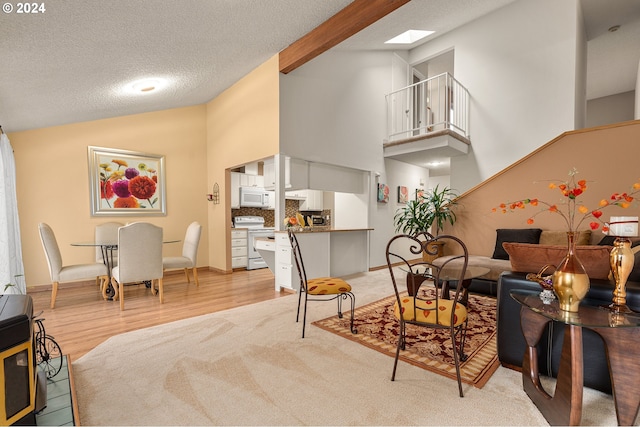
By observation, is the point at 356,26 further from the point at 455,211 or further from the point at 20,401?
the point at 20,401

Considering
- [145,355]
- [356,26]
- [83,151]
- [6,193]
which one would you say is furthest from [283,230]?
[83,151]

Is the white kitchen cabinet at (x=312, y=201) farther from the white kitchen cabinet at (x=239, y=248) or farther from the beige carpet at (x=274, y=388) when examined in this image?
the beige carpet at (x=274, y=388)

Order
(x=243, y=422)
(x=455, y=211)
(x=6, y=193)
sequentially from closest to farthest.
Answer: (x=243, y=422), (x=6, y=193), (x=455, y=211)

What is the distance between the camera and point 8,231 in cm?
290

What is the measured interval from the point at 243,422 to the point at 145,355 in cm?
119

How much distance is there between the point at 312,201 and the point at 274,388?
203 inches

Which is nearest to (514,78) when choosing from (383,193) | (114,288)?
(383,193)

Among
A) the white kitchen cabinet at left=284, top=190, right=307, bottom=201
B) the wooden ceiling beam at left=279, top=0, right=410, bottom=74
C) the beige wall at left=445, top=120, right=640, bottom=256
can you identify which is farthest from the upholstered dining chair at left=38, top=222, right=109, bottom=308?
the beige wall at left=445, top=120, right=640, bottom=256

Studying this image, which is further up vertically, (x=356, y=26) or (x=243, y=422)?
(x=356, y=26)

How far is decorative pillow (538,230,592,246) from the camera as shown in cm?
367

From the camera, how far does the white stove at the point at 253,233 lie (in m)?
5.84

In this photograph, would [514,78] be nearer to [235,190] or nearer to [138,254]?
[235,190]

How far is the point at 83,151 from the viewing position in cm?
462

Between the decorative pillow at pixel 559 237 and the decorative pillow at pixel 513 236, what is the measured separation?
85 millimetres
